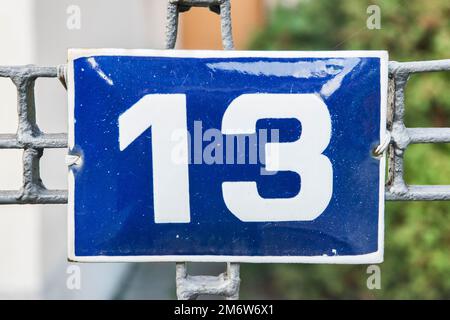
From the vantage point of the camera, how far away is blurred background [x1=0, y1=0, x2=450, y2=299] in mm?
2121

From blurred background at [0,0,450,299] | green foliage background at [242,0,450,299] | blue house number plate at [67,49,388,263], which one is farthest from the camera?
green foliage background at [242,0,450,299]

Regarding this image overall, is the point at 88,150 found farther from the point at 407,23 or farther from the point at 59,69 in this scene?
the point at 407,23

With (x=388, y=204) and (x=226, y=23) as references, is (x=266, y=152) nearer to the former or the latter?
(x=226, y=23)

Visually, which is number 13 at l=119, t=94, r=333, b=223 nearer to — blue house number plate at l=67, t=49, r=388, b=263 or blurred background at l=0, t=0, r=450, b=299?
blue house number plate at l=67, t=49, r=388, b=263

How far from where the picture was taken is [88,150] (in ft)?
3.52

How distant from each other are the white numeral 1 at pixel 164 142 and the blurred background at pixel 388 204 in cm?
113

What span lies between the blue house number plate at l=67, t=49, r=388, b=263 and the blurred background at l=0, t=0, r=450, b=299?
107 centimetres

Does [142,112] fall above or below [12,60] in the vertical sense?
below

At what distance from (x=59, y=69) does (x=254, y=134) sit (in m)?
→ 0.35

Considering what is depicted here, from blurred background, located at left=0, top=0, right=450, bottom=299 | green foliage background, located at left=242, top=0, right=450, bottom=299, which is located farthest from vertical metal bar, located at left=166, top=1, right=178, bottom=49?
green foliage background, located at left=242, top=0, right=450, bottom=299

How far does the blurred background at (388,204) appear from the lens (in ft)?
6.96

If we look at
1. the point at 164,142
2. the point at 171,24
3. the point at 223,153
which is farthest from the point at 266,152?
the point at 171,24
